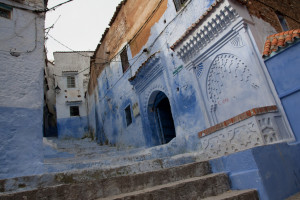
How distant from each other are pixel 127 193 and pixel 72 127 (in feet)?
46.1

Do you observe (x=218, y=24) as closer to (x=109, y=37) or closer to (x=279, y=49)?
(x=279, y=49)

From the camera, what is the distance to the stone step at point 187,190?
7.25ft

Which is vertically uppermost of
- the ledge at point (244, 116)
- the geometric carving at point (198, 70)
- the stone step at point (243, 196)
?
the geometric carving at point (198, 70)

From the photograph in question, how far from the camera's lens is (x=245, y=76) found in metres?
4.48

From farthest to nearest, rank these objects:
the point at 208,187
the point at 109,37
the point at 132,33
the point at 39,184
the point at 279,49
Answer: the point at 109,37 < the point at 132,33 < the point at 279,49 < the point at 39,184 < the point at 208,187

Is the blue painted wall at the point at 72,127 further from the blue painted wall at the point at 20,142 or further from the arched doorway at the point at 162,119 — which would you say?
the blue painted wall at the point at 20,142

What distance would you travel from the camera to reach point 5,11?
6.00m

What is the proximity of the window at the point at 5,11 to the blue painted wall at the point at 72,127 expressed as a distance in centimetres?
1027

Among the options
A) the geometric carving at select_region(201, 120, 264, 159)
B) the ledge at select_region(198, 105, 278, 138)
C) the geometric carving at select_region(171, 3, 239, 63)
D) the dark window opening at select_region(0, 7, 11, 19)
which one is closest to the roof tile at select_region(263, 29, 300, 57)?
the geometric carving at select_region(171, 3, 239, 63)

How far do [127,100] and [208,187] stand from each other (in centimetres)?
697

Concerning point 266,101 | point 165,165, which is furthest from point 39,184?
point 266,101

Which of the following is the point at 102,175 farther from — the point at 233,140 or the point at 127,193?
the point at 233,140

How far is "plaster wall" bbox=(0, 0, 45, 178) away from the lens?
459 cm

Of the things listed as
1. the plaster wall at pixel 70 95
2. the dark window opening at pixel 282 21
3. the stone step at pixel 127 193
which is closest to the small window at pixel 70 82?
the plaster wall at pixel 70 95
